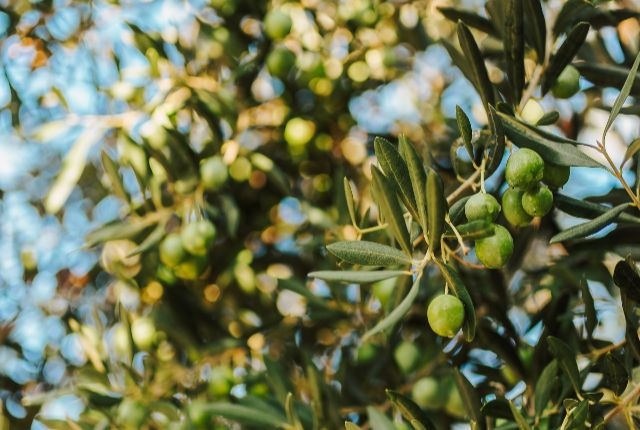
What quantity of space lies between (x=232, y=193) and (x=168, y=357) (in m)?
0.51

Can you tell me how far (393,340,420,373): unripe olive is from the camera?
6.46ft

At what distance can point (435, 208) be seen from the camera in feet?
3.75

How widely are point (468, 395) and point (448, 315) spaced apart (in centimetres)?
26

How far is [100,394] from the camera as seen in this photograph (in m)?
1.80

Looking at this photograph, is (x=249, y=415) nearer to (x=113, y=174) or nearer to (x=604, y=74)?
(x=113, y=174)

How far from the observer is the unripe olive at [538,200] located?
1.23 metres

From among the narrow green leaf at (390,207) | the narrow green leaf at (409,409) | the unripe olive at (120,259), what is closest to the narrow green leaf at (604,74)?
the narrow green leaf at (390,207)

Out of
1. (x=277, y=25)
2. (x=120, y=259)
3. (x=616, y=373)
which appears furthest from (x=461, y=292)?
(x=120, y=259)

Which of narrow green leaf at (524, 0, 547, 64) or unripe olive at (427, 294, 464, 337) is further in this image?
narrow green leaf at (524, 0, 547, 64)

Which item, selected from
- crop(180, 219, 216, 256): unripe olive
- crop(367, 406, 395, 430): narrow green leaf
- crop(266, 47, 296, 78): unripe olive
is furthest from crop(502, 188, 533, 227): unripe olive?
crop(266, 47, 296, 78): unripe olive

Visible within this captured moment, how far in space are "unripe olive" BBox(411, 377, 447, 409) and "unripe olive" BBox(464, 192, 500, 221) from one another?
31.7 inches

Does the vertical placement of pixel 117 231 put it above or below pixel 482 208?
below

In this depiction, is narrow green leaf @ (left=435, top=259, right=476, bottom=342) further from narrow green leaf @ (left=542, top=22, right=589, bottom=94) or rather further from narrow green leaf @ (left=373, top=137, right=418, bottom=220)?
narrow green leaf @ (left=542, top=22, right=589, bottom=94)

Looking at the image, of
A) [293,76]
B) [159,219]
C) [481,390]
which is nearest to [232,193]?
[159,219]
